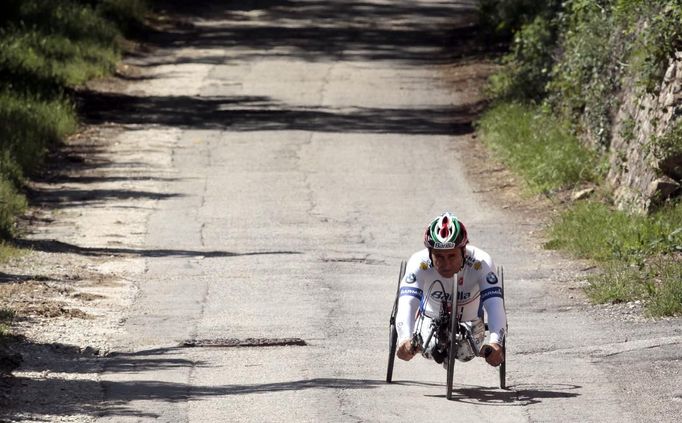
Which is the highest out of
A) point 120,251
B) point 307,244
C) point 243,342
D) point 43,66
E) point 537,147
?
point 43,66

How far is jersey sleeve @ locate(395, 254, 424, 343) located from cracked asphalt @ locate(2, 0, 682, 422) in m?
0.49

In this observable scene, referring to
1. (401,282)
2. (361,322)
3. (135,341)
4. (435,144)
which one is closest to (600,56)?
(435,144)

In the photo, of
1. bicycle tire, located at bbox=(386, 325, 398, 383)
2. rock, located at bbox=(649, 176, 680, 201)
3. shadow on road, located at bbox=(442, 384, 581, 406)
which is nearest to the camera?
shadow on road, located at bbox=(442, 384, 581, 406)

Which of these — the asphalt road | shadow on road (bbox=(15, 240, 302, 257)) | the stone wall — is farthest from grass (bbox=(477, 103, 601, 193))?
shadow on road (bbox=(15, 240, 302, 257))

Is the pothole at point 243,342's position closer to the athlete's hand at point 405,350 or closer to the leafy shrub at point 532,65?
the athlete's hand at point 405,350

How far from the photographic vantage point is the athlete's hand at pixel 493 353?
31.2 feet

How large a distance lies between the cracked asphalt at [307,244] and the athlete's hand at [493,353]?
0.33 metres

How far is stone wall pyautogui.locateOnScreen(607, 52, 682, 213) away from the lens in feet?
57.8

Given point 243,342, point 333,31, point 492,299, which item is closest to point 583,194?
point 243,342

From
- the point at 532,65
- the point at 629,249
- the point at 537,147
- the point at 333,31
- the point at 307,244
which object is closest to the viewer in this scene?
the point at 629,249

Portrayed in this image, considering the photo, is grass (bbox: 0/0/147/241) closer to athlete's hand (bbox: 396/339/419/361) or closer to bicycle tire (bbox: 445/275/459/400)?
athlete's hand (bbox: 396/339/419/361)

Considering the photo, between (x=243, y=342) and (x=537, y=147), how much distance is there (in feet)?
36.3

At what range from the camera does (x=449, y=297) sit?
9.81 metres

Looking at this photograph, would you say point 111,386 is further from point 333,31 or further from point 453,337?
point 333,31
